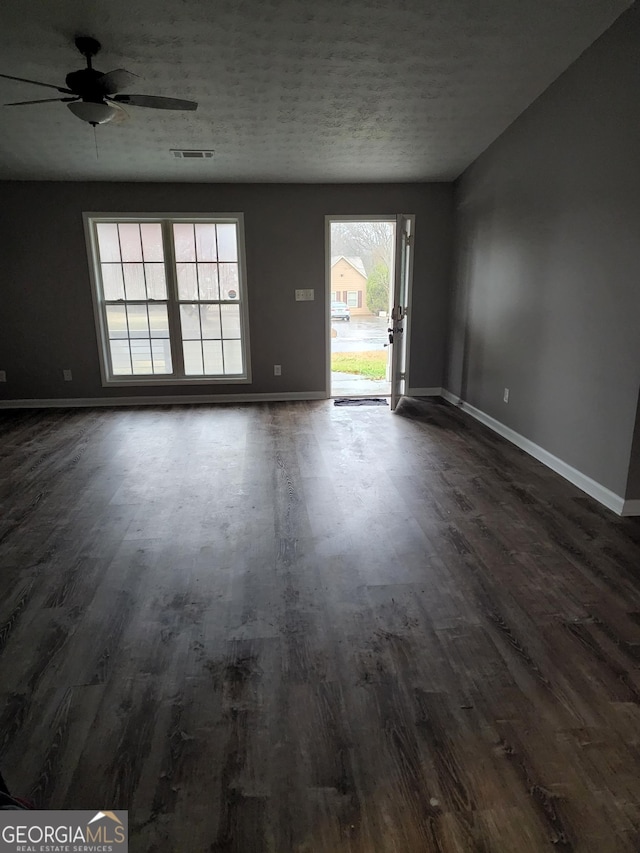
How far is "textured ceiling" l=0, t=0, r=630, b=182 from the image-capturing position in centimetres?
306

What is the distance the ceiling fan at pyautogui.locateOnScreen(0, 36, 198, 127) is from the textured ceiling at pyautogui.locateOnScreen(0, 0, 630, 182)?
0.25 m

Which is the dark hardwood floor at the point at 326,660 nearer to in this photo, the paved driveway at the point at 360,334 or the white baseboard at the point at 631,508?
the white baseboard at the point at 631,508

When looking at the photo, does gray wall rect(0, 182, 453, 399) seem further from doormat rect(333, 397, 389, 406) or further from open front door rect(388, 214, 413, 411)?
doormat rect(333, 397, 389, 406)

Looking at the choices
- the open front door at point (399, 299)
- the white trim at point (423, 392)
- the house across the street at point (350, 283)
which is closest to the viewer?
the open front door at point (399, 299)

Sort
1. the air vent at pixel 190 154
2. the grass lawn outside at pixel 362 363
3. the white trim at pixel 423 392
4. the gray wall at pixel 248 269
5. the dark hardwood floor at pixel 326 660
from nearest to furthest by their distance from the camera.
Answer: the dark hardwood floor at pixel 326 660 → the air vent at pixel 190 154 → the gray wall at pixel 248 269 → the white trim at pixel 423 392 → the grass lawn outside at pixel 362 363

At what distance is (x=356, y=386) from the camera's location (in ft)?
22.9

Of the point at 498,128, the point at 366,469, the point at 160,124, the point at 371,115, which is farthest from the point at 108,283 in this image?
the point at 498,128

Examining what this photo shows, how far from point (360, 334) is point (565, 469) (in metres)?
6.39

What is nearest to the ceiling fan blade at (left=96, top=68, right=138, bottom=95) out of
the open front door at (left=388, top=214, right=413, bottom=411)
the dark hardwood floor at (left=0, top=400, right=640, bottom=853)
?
the dark hardwood floor at (left=0, top=400, right=640, bottom=853)

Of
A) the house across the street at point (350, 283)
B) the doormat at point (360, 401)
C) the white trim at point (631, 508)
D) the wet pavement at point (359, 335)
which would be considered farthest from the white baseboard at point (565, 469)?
the house across the street at point (350, 283)

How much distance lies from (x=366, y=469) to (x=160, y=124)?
3432mm

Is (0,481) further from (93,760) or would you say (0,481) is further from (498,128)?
(498,128)

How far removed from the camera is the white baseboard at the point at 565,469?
312cm

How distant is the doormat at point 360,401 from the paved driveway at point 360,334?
124 inches
